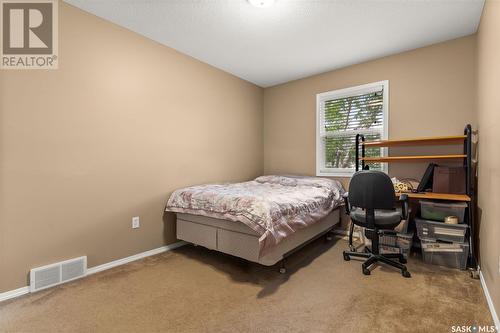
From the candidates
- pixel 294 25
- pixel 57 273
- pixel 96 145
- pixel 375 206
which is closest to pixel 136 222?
pixel 57 273

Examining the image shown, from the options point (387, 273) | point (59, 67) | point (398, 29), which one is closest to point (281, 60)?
point (398, 29)

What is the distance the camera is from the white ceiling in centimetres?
216

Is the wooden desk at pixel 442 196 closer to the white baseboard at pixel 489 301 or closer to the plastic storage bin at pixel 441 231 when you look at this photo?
the plastic storage bin at pixel 441 231

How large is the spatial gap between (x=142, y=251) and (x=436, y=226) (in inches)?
121

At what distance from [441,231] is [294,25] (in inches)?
99.4

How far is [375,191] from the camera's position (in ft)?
7.19

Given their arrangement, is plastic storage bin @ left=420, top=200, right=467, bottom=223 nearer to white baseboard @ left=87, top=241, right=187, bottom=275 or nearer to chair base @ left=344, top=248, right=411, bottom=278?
chair base @ left=344, top=248, right=411, bottom=278

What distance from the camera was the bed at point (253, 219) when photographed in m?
2.04

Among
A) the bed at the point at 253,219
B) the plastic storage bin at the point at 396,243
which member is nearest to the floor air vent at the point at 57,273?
the bed at the point at 253,219

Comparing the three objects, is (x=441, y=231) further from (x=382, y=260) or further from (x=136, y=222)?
(x=136, y=222)

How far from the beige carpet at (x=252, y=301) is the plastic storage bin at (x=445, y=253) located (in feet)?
0.33

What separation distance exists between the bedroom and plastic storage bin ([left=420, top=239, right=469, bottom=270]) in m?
0.07

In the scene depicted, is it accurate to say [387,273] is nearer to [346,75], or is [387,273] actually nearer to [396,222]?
[396,222]

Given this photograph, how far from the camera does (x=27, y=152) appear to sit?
193cm
